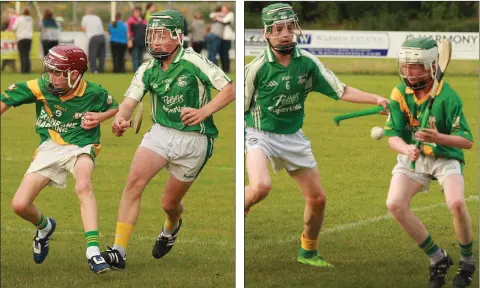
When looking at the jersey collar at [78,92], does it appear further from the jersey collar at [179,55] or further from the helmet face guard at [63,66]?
Answer: the jersey collar at [179,55]

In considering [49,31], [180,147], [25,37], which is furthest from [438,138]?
[25,37]

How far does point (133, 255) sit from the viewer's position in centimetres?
605

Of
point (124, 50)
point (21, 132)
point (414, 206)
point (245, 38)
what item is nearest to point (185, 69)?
point (245, 38)

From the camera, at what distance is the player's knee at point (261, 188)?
580 cm

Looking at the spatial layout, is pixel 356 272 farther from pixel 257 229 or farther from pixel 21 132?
pixel 21 132

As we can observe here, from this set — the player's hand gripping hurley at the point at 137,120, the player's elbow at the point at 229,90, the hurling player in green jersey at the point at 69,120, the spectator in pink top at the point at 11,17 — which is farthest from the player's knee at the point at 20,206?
the spectator in pink top at the point at 11,17

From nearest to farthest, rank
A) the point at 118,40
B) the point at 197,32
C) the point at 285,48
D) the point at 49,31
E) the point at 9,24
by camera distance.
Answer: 1. the point at 285,48
2. the point at 197,32
3. the point at 49,31
4. the point at 118,40
5. the point at 9,24

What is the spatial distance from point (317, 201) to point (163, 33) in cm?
124

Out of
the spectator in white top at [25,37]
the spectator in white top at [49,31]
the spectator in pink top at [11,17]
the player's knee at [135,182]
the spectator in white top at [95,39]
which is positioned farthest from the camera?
the spectator in pink top at [11,17]

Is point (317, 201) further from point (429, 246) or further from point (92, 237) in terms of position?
point (92, 237)

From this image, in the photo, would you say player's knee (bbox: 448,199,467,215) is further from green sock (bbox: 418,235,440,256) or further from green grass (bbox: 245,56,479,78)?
green grass (bbox: 245,56,479,78)

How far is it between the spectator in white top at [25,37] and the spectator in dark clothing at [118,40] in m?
1.98

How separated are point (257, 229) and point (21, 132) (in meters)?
5.72

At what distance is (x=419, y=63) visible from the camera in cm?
554
